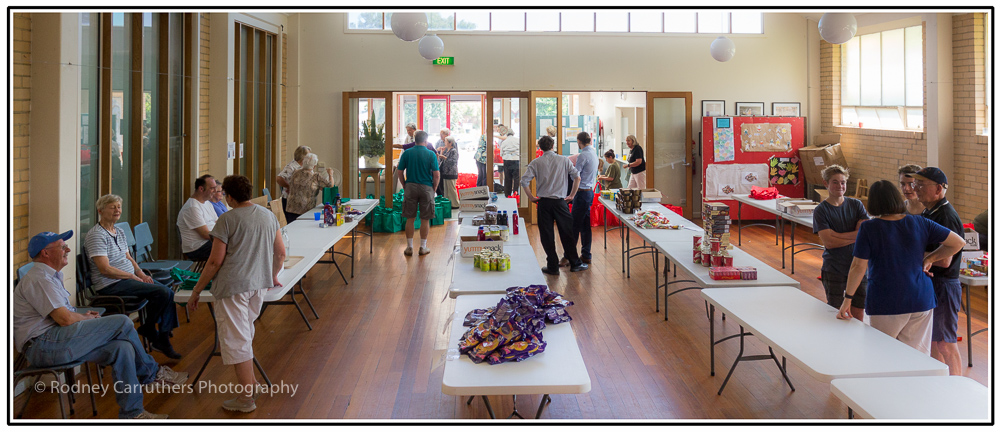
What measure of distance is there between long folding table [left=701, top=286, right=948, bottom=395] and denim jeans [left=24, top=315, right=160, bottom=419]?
333 cm

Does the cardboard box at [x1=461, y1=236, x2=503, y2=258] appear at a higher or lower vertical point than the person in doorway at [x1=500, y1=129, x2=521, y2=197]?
lower

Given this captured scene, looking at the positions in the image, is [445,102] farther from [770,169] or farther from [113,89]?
[113,89]

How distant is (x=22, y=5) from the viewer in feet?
12.3

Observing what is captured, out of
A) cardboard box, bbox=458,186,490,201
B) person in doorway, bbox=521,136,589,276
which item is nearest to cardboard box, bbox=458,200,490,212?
cardboard box, bbox=458,186,490,201

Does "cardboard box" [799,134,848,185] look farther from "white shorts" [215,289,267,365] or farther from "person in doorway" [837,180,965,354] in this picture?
"white shorts" [215,289,267,365]

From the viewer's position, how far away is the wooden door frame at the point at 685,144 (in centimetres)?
1243

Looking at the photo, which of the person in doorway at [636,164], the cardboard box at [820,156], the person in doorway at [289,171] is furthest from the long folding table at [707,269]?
the cardboard box at [820,156]

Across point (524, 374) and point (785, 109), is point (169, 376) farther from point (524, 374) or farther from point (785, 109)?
point (785, 109)

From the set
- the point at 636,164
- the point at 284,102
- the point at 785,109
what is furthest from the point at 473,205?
the point at 785,109

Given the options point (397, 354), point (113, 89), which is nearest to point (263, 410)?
point (397, 354)

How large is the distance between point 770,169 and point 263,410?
33.1ft

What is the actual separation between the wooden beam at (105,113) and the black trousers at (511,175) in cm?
720

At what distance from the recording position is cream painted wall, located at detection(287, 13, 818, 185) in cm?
1230

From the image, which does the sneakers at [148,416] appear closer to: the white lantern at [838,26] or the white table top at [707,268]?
the white table top at [707,268]
